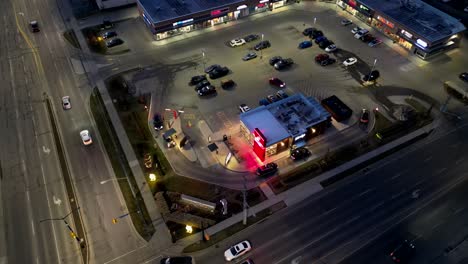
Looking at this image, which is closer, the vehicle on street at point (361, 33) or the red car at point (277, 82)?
the red car at point (277, 82)

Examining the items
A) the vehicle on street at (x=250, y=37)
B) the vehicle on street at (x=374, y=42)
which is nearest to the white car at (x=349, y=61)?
the vehicle on street at (x=374, y=42)

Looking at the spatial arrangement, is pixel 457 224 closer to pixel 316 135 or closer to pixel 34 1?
pixel 316 135

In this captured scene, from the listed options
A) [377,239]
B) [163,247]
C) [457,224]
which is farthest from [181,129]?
[457,224]

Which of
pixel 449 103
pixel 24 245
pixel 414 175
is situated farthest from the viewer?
pixel 449 103

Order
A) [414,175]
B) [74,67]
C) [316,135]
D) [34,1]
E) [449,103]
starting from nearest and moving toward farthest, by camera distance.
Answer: [414,175] < [316,135] < [449,103] < [74,67] < [34,1]

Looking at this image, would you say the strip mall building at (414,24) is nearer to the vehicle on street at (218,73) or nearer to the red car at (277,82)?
the red car at (277,82)

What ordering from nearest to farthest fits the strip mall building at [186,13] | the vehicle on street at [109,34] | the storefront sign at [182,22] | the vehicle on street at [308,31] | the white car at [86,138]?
1. the white car at [86,138]
2. the strip mall building at [186,13]
3. the storefront sign at [182,22]
4. the vehicle on street at [109,34]
5. the vehicle on street at [308,31]

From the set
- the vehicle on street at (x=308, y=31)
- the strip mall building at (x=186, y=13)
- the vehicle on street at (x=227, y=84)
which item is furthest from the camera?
the vehicle on street at (x=308, y=31)
